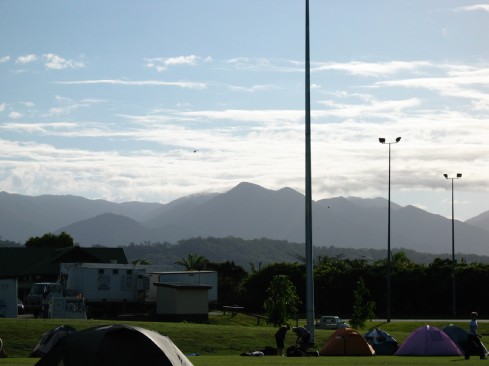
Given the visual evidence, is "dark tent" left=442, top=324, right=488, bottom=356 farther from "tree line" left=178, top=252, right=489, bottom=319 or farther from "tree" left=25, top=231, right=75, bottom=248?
"tree" left=25, top=231, right=75, bottom=248

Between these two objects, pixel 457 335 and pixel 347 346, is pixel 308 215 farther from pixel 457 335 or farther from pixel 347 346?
pixel 457 335

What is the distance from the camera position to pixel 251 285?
93938mm

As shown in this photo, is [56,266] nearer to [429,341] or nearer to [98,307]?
[98,307]

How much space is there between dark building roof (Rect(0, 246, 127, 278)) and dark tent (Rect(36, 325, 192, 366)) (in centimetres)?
7152

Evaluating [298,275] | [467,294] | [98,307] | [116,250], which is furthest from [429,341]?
[116,250]

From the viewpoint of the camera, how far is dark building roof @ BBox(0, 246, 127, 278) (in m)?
91.4

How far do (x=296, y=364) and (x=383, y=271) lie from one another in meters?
57.9

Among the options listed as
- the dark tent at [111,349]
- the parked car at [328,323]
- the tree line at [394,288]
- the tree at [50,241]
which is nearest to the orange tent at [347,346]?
the dark tent at [111,349]

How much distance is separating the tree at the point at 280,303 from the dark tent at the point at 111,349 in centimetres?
3728

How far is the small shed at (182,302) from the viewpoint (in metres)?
62.8

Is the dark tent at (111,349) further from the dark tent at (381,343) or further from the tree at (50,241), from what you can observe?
the tree at (50,241)

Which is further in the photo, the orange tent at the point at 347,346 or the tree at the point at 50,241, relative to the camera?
the tree at the point at 50,241

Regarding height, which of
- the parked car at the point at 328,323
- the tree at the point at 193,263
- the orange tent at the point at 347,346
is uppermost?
the tree at the point at 193,263

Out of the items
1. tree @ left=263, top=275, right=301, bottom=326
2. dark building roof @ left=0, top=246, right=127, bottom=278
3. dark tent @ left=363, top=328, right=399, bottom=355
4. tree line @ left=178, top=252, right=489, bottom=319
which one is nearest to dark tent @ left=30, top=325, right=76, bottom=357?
dark tent @ left=363, top=328, right=399, bottom=355
